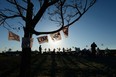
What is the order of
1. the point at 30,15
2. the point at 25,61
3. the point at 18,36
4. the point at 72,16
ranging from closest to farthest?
the point at 25,61
the point at 30,15
the point at 72,16
the point at 18,36

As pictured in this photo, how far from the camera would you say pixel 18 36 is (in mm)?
15359

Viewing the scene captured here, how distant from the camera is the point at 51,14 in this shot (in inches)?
595

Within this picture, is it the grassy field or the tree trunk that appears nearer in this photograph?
the tree trunk

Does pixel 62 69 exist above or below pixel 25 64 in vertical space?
below

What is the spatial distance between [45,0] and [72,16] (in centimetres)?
220

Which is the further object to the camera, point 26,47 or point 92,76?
point 92,76

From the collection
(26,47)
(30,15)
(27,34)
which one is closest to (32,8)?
(30,15)

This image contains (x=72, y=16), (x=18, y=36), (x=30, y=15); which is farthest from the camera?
(x=18, y=36)

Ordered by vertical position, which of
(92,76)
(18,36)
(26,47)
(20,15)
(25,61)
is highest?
(20,15)

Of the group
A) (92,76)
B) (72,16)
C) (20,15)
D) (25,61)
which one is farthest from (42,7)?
(92,76)

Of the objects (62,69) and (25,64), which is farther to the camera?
(62,69)

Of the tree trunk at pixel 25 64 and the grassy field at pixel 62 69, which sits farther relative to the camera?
the grassy field at pixel 62 69

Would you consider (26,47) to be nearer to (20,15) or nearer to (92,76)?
(20,15)

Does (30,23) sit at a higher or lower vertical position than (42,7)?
lower
